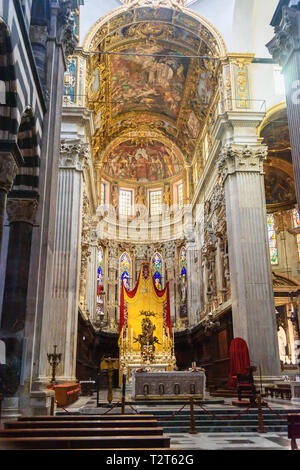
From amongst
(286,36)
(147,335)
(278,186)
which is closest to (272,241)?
Answer: (278,186)

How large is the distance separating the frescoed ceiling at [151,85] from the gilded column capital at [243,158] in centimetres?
477

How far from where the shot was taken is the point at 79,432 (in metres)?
5.46

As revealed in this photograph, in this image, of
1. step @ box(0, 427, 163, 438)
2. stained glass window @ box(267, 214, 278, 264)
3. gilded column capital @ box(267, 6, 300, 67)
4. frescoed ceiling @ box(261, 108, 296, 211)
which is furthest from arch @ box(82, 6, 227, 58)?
step @ box(0, 427, 163, 438)

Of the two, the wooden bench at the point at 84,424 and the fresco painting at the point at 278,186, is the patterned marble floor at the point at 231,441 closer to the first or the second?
the wooden bench at the point at 84,424

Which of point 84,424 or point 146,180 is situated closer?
point 84,424

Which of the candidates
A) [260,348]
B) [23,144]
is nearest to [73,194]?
[23,144]

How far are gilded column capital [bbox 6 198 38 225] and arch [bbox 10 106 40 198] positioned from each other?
0.55 ft

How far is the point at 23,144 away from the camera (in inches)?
413

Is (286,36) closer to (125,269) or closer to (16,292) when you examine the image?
(16,292)

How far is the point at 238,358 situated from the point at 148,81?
60.7ft

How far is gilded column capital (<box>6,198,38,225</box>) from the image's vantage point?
10.2 meters

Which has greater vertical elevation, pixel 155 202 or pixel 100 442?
pixel 155 202
